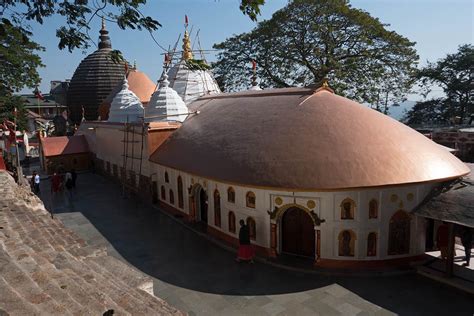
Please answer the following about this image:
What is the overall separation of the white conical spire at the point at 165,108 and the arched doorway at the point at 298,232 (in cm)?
1026

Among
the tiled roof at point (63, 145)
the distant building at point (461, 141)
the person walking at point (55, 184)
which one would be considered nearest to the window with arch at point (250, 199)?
the person walking at point (55, 184)

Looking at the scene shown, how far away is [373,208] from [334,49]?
2230cm

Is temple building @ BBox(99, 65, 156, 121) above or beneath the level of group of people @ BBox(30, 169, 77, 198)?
above

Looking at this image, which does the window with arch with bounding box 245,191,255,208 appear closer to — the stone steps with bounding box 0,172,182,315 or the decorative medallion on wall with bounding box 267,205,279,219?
the decorative medallion on wall with bounding box 267,205,279,219

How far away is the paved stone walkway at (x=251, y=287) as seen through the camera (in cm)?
912

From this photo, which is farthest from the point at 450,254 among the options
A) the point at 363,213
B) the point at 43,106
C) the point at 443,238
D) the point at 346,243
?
the point at 43,106

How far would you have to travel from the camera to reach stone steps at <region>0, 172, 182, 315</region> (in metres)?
3.41

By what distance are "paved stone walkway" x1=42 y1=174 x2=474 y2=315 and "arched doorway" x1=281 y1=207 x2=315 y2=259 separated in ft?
3.53

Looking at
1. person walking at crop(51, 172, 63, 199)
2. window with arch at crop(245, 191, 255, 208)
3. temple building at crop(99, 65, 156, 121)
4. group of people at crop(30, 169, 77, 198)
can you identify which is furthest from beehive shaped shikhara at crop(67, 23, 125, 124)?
window with arch at crop(245, 191, 255, 208)

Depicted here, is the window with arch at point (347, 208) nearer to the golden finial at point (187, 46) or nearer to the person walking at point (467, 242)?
the person walking at point (467, 242)

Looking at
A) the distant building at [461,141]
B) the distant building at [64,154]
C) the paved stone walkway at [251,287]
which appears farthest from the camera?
the distant building at [461,141]

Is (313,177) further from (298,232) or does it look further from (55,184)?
(55,184)

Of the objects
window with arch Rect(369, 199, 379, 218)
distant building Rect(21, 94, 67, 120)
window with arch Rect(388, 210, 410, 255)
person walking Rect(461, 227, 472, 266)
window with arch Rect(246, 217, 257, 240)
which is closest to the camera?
person walking Rect(461, 227, 472, 266)

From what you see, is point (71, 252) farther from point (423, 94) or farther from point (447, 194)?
point (423, 94)
